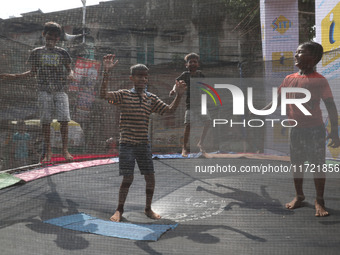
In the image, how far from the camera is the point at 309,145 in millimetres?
2227

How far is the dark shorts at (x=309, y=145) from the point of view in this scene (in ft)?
7.21

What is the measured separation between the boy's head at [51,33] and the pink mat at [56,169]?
1.67 metres

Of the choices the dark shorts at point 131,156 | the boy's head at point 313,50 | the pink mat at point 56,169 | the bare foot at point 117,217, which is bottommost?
the bare foot at point 117,217

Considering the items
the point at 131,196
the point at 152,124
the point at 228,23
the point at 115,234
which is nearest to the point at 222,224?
the point at 115,234

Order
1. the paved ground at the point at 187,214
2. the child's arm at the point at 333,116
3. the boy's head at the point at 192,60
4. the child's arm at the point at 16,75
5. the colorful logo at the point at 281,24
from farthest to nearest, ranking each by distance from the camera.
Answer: the colorful logo at the point at 281,24 → the boy's head at the point at 192,60 → the child's arm at the point at 16,75 → the child's arm at the point at 333,116 → the paved ground at the point at 187,214

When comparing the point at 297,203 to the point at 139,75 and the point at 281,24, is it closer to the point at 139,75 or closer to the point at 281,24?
the point at 139,75

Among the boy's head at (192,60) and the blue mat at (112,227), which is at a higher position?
the boy's head at (192,60)

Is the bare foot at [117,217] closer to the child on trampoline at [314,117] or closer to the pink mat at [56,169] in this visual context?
the child on trampoline at [314,117]

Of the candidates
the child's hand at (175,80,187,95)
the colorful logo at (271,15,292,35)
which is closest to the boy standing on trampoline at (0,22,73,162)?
the child's hand at (175,80,187,95)

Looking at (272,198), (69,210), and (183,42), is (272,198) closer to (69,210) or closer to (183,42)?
(69,210)

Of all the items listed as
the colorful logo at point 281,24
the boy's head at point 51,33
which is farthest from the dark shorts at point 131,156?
the colorful logo at point 281,24

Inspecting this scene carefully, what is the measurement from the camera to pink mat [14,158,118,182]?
3691 millimetres

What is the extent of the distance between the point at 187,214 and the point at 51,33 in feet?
6.50

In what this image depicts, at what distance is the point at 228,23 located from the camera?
10859 millimetres
